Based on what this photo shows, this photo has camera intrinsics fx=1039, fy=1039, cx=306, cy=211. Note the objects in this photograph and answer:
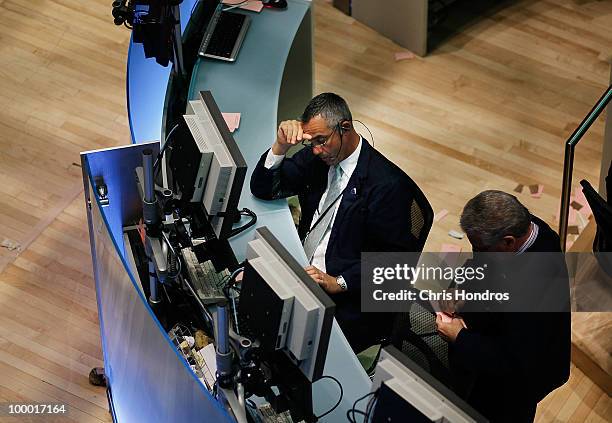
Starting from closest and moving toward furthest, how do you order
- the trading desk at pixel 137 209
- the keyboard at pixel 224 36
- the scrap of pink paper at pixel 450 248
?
the trading desk at pixel 137 209, the keyboard at pixel 224 36, the scrap of pink paper at pixel 450 248

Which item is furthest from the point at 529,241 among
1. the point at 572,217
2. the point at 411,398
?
the point at 572,217

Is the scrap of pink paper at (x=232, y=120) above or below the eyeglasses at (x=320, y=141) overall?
below

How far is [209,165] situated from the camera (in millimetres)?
3443

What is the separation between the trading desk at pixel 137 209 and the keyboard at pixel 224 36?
40 millimetres

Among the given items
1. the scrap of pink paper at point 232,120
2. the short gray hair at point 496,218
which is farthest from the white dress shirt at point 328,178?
the short gray hair at point 496,218

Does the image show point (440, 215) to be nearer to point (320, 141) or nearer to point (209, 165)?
point (320, 141)

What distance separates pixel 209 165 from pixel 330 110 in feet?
2.17

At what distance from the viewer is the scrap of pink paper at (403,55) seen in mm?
6590

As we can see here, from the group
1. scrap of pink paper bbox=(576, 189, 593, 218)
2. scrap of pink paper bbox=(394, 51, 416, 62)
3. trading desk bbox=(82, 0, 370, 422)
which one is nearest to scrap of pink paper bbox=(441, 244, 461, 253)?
scrap of pink paper bbox=(576, 189, 593, 218)

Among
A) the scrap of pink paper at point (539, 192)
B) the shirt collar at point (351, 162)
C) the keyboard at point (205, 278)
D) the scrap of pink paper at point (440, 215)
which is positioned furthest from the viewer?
the scrap of pink paper at point (539, 192)

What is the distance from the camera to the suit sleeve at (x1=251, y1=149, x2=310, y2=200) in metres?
4.10

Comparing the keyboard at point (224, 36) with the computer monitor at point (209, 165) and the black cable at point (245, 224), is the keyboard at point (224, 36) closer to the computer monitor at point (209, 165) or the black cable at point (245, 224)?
the black cable at point (245, 224)

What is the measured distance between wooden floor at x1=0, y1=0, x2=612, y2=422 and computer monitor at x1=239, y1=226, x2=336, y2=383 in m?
1.74

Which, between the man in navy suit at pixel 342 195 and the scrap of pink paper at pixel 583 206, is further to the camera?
the scrap of pink paper at pixel 583 206
